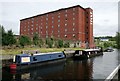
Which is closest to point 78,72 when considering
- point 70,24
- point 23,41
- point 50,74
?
point 50,74

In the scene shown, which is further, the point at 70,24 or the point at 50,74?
the point at 70,24

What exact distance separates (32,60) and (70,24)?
4859cm

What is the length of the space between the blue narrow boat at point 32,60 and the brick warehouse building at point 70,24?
3824 cm

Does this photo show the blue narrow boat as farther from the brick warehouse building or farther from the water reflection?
the brick warehouse building

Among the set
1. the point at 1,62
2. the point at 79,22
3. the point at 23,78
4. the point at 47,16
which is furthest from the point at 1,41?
the point at 47,16

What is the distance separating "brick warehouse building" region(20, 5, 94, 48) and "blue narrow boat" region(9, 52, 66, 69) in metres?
38.2

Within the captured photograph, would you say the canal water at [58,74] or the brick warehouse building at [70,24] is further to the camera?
the brick warehouse building at [70,24]

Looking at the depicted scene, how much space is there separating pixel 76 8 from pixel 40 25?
2427 cm

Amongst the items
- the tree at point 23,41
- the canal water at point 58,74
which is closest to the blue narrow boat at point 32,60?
the canal water at point 58,74

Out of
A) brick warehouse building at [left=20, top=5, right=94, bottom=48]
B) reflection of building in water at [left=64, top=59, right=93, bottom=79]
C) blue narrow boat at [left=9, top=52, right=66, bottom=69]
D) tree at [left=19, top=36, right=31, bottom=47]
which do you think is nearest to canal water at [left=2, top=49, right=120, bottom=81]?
reflection of building in water at [left=64, top=59, right=93, bottom=79]

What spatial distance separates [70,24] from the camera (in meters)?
76.8

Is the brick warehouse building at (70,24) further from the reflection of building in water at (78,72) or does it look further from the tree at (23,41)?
the reflection of building in water at (78,72)

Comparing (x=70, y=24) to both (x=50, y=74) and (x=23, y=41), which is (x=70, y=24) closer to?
(x=23, y=41)

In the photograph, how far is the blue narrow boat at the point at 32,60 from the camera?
2743 centimetres
